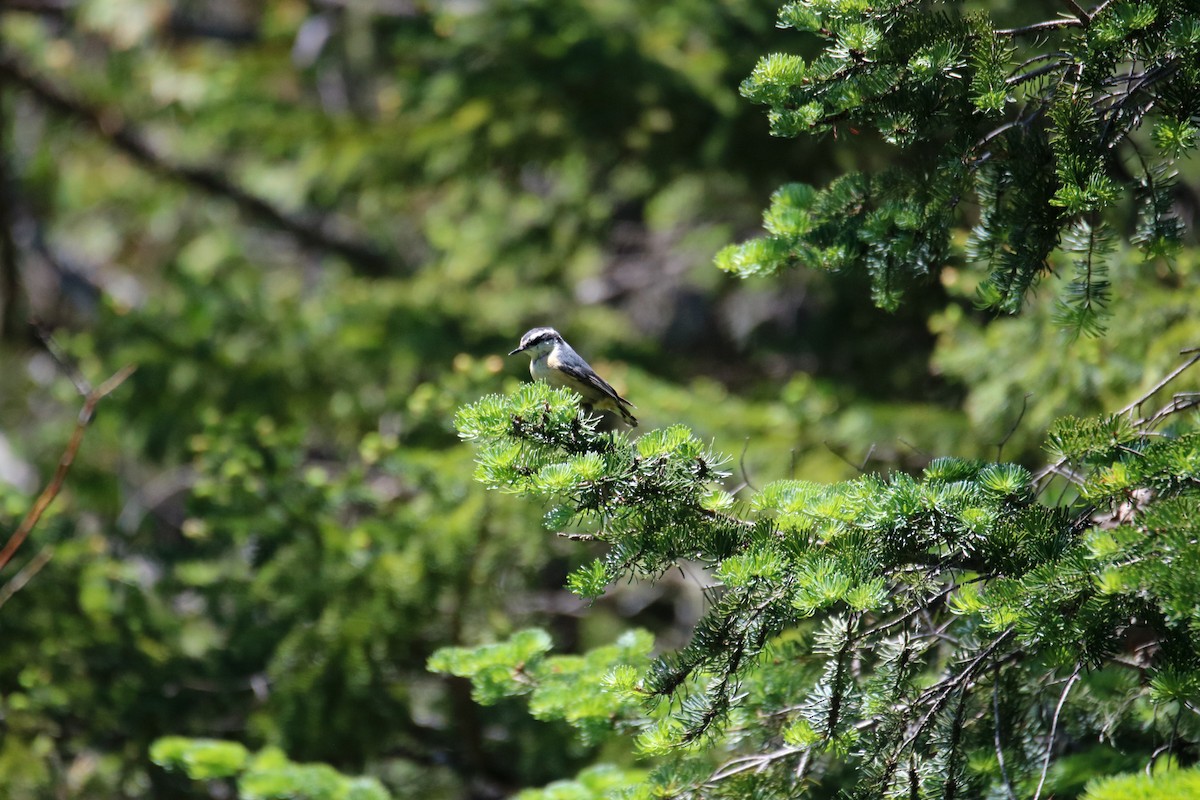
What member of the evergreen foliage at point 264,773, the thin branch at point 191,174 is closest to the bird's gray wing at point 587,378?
the evergreen foliage at point 264,773

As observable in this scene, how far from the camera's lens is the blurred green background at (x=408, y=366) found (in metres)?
4.07

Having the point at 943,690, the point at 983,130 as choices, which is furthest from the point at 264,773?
the point at 983,130

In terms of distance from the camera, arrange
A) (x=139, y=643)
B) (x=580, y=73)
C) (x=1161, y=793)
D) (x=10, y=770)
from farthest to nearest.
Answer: (x=580, y=73), (x=139, y=643), (x=10, y=770), (x=1161, y=793)

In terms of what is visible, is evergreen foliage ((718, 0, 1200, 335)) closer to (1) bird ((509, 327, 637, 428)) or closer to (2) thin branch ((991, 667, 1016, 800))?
(1) bird ((509, 327, 637, 428))

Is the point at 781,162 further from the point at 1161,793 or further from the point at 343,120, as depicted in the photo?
the point at 1161,793

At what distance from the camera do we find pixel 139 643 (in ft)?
14.1

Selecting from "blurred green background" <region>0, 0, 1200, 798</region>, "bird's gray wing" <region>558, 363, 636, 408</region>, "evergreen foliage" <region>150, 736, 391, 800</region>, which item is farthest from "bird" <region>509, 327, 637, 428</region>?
"evergreen foliage" <region>150, 736, 391, 800</region>

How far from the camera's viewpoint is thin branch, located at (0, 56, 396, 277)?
20.9 feet

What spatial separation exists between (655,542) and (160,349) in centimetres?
416

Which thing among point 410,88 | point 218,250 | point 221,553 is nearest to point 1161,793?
point 221,553

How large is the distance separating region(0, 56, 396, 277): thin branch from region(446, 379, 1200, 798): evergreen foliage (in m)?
5.75

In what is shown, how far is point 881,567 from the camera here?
79.0 inches

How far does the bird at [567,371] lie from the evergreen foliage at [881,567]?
0.79 metres

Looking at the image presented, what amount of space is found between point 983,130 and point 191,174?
625 centimetres
